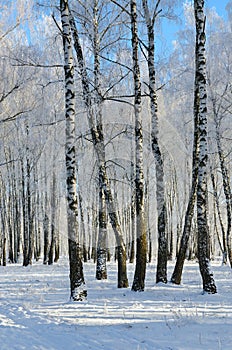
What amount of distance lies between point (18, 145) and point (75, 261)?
620 inches

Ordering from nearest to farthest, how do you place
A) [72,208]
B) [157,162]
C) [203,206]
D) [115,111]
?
[72,208], [203,206], [157,162], [115,111]

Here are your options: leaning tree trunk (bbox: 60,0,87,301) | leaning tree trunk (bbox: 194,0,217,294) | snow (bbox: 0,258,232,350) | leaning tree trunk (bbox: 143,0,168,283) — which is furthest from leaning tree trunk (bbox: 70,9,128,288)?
leaning tree trunk (bbox: 194,0,217,294)

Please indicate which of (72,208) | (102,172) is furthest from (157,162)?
(72,208)

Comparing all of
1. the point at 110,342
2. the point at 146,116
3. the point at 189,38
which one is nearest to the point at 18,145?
the point at 146,116

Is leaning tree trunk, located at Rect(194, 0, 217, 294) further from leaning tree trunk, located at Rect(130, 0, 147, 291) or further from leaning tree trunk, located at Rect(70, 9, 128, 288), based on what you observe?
leaning tree trunk, located at Rect(70, 9, 128, 288)

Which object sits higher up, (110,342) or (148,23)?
(148,23)

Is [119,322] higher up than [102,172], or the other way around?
[102,172]

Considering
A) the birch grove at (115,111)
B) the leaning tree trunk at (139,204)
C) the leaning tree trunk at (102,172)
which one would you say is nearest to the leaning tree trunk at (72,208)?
the birch grove at (115,111)

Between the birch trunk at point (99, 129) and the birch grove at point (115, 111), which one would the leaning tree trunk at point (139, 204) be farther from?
the birch trunk at point (99, 129)

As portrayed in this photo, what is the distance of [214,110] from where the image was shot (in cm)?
1870

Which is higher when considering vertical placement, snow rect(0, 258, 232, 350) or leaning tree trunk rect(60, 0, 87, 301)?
leaning tree trunk rect(60, 0, 87, 301)

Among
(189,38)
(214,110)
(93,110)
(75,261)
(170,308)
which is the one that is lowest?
(170,308)

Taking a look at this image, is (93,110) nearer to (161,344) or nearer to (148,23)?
(148,23)

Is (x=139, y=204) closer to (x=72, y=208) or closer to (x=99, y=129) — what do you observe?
(x=72, y=208)
